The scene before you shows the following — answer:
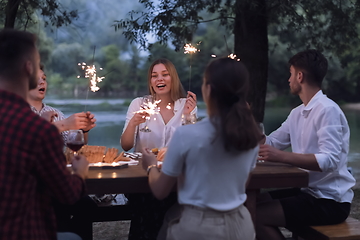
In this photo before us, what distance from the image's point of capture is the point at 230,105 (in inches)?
75.6

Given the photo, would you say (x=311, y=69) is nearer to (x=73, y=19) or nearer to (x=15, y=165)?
(x=15, y=165)

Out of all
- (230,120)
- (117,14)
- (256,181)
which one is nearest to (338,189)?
(256,181)

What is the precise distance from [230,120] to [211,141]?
117 mm

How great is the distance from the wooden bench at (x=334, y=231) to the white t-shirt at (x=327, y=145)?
15 centimetres

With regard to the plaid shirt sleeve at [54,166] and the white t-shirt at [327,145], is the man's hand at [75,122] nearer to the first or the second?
the plaid shirt sleeve at [54,166]

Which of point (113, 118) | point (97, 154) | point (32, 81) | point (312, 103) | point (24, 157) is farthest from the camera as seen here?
point (113, 118)

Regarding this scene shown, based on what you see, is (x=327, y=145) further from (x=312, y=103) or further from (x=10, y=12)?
(x=10, y=12)

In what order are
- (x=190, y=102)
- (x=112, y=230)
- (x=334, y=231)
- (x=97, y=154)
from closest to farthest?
(x=334, y=231)
(x=97, y=154)
(x=190, y=102)
(x=112, y=230)

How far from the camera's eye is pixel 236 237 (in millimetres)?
1959

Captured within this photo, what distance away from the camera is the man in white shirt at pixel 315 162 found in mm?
2646

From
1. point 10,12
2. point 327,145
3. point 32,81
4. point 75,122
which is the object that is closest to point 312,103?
point 327,145

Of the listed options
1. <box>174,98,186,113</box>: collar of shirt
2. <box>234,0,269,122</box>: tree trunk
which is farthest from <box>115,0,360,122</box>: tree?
<box>174,98,186,113</box>: collar of shirt

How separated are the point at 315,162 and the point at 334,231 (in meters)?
0.40

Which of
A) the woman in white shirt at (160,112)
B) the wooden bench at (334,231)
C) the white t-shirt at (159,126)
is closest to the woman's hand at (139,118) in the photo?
the woman in white shirt at (160,112)
